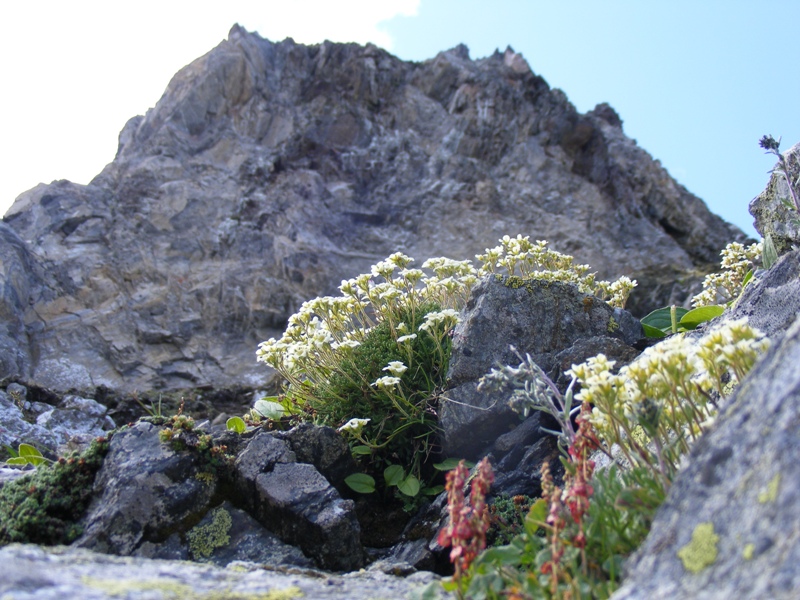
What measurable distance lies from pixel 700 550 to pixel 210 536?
10.3 ft

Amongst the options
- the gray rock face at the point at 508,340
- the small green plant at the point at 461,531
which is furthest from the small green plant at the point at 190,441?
the small green plant at the point at 461,531

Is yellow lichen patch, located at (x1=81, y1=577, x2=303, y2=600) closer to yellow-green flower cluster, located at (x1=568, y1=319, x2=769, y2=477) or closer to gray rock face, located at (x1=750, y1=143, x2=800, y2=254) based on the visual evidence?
yellow-green flower cluster, located at (x1=568, y1=319, x2=769, y2=477)

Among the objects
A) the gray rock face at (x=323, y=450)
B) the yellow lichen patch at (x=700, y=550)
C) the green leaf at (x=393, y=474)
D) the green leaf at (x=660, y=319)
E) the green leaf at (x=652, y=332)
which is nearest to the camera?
the yellow lichen patch at (x=700, y=550)

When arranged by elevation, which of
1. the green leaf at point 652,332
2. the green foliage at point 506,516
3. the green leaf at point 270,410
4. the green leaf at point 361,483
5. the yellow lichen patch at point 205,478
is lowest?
the green foliage at point 506,516

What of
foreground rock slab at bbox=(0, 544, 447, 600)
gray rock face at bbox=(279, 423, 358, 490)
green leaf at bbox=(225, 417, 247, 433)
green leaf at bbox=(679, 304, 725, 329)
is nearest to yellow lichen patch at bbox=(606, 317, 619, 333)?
green leaf at bbox=(679, 304, 725, 329)

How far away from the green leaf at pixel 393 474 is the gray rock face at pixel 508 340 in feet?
1.33

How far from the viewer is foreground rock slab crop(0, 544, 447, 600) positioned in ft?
8.10

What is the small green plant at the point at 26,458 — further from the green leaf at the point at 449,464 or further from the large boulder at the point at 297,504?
the green leaf at the point at 449,464

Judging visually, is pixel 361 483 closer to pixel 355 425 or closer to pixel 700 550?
pixel 355 425

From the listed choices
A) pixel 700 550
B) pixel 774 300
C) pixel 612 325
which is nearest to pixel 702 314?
pixel 612 325

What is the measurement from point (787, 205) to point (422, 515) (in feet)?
12.4

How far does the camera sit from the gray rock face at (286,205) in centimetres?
1188

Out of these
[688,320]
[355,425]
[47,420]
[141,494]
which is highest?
[688,320]

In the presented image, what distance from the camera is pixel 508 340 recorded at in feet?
18.3
